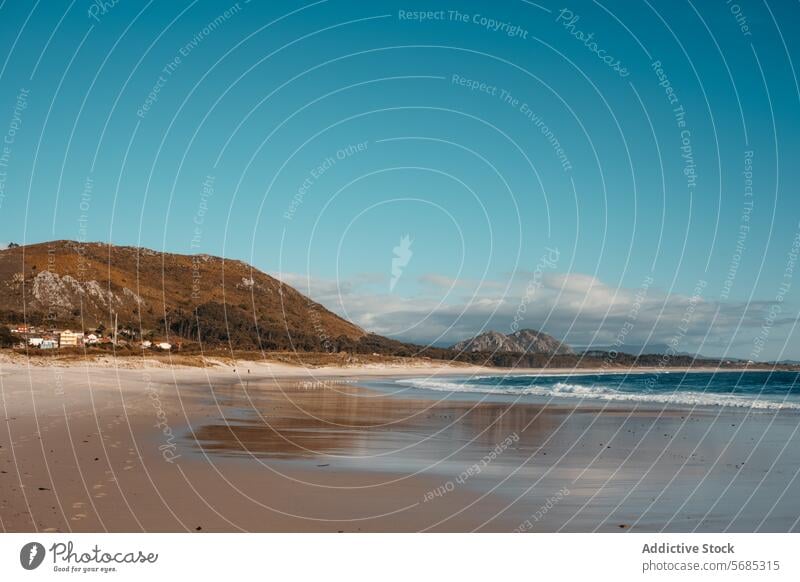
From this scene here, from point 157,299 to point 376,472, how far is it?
13316 centimetres

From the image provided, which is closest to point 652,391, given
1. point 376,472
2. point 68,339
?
point 376,472

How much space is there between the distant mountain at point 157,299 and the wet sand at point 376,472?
77701 millimetres

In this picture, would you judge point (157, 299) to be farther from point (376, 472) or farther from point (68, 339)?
point (376, 472)

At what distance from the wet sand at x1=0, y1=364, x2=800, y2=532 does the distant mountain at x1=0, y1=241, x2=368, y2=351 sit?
77.7 m

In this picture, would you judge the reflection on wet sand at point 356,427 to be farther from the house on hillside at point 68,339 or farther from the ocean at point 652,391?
the house on hillside at point 68,339

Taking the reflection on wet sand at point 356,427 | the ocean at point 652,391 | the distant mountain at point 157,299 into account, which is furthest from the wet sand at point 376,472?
the distant mountain at point 157,299

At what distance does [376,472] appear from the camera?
14.4 metres

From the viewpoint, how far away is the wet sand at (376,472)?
10398 millimetres

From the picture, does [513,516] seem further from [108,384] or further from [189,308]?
[189,308]

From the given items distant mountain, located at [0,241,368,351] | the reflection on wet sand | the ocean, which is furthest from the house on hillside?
the reflection on wet sand

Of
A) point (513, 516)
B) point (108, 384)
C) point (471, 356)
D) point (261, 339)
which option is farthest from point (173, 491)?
point (471, 356)

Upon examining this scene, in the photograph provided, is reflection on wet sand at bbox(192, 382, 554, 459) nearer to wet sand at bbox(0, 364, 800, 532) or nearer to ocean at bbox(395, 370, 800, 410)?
wet sand at bbox(0, 364, 800, 532)

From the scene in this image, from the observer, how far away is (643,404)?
127 ft

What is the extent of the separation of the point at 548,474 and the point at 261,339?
373 ft
